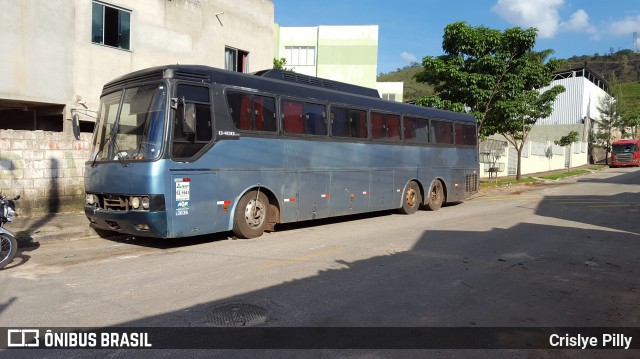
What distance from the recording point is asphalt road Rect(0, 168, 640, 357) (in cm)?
486

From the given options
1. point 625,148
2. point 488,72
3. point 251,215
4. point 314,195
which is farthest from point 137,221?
point 625,148

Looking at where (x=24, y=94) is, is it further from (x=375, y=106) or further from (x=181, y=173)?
(x=375, y=106)

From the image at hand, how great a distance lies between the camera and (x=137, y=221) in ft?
25.5

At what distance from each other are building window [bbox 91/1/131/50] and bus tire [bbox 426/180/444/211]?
35.8 feet

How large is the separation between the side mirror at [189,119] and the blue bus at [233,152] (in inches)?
0.8

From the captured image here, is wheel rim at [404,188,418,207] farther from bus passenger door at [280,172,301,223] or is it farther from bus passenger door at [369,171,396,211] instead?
bus passenger door at [280,172,301,223]

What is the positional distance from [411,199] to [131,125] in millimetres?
8722

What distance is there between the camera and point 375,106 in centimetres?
1257

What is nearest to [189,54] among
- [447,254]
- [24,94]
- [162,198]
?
[24,94]

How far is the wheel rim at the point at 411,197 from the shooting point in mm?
14078

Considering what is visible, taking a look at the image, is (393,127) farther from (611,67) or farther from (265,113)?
(611,67)

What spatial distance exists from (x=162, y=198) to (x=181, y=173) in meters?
0.55

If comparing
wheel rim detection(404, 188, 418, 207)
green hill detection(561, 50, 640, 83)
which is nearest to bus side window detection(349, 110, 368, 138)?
wheel rim detection(404, 188, 418, 207)

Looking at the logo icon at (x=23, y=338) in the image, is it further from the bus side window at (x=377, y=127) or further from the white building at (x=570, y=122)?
the white building at (x=570, y=122)
